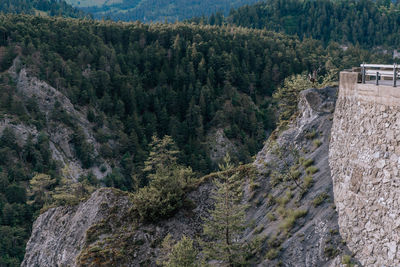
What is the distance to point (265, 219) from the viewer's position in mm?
25062

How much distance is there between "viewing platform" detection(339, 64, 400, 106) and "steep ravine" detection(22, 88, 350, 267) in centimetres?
576

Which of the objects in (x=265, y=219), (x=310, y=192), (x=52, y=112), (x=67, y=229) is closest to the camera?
(x=310, y=192)

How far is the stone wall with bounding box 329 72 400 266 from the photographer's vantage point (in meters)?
14.1

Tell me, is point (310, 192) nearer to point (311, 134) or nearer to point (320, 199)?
point (320, 199)

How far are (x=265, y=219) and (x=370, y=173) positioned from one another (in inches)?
419

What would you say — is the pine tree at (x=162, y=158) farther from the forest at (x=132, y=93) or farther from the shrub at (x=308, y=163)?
the forest at (x=132, y=93)

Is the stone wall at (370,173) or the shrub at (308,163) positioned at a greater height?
the stone wall at (370,173)

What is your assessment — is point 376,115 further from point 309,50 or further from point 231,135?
point 309,50

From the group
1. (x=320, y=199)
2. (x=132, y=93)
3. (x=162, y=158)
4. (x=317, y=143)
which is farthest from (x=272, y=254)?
(x=132, y=93)

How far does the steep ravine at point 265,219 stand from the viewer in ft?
65.2

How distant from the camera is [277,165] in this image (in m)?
29.0

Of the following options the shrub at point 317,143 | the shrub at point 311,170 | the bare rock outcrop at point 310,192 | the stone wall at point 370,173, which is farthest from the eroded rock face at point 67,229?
the stone wall at point 370,173

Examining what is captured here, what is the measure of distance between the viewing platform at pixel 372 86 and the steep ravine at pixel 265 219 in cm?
576

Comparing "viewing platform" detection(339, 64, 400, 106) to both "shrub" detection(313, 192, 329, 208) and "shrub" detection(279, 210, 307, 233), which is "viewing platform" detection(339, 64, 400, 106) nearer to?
"shrub" detection(313, 192, 329, 208)
